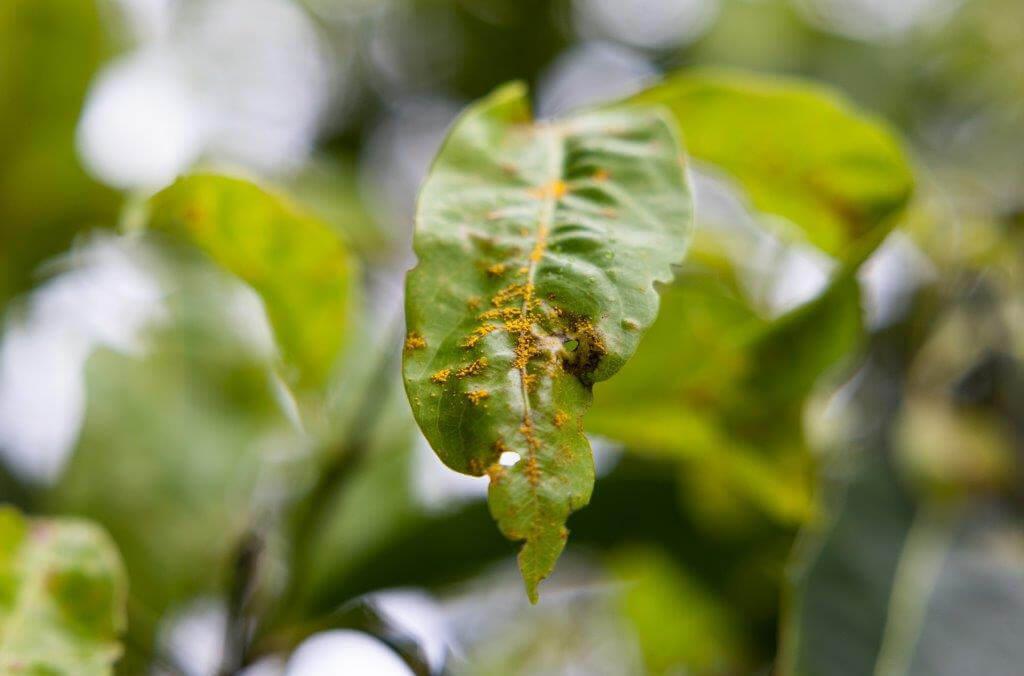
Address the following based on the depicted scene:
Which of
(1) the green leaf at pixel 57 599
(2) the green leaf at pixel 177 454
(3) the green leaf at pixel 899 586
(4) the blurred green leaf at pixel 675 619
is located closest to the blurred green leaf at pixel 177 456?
(2) the green leaf at pixel 177 454

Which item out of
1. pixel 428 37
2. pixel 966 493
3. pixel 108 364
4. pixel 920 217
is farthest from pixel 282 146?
pixel 966 493

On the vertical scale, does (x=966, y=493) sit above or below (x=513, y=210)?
below

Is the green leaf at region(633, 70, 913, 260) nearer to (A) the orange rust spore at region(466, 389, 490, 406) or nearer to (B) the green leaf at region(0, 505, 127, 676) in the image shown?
(A) the orange rust spore at region(466, 389, 490, 406)

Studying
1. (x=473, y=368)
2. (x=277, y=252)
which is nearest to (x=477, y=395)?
(x=473, y=368)

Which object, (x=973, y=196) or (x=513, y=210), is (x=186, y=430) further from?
(x=973, y=196)

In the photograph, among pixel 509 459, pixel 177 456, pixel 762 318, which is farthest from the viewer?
pixel 177 456

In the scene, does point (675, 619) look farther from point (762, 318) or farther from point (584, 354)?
point (584, 354)
